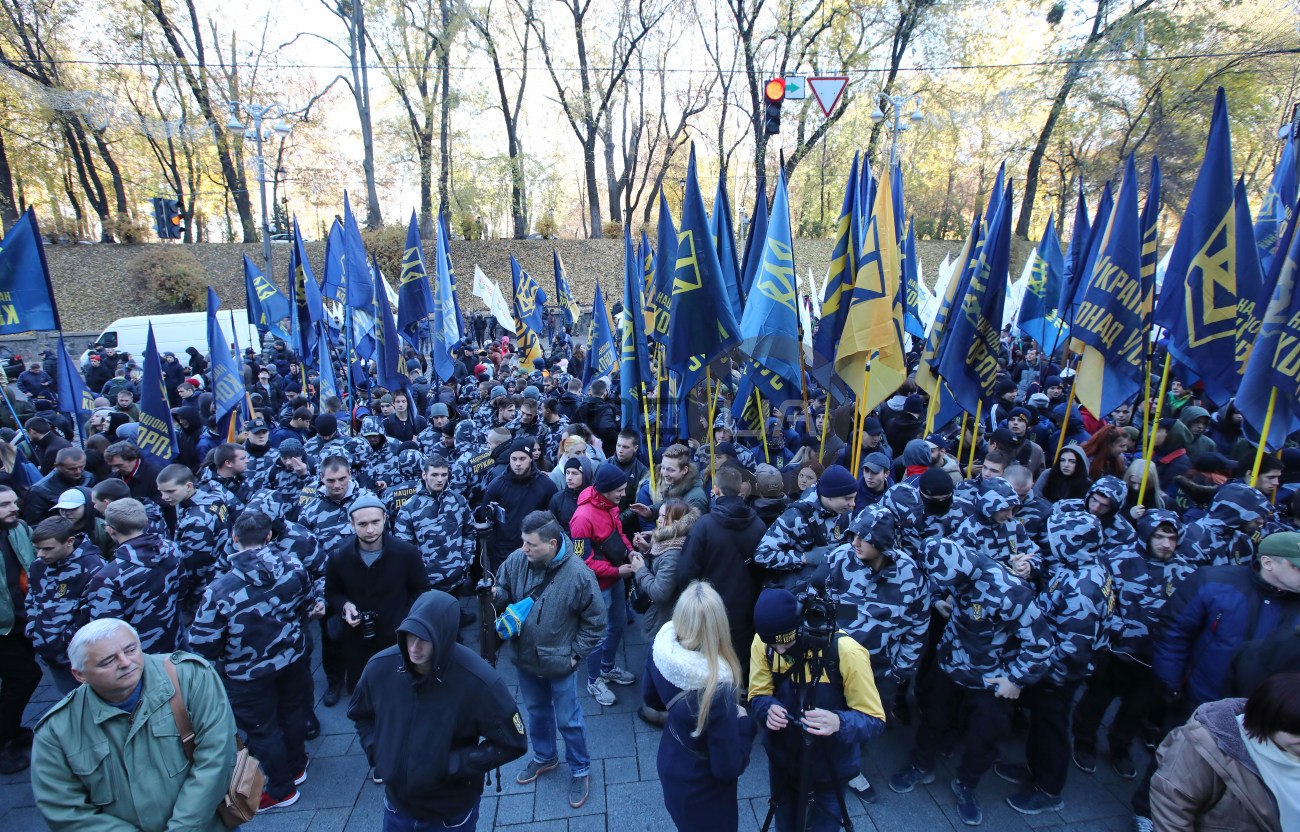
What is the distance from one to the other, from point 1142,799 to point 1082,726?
0.58 m

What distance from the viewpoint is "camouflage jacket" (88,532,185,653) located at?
3.84m

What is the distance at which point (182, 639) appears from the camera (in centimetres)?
551

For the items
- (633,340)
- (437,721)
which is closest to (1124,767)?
(437,721)

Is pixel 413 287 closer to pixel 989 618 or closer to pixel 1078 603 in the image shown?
pixel 989 618

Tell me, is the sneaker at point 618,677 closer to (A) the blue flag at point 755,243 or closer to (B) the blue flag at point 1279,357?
(A) the blue flag at point 755,243

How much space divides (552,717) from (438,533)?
169 cm

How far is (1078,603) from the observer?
3592mm

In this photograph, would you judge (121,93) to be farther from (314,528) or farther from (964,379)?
(964,379)

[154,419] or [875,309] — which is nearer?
[875,309]

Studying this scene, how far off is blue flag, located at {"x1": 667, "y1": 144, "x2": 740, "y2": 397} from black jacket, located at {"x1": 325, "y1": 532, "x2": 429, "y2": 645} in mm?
2753

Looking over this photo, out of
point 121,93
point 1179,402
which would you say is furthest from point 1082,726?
point 121,93

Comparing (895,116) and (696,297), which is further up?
(895,116)

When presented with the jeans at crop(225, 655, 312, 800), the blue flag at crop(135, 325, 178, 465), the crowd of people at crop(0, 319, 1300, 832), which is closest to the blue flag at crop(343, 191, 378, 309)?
the blue flag at crop(135, 325, 178, 465)

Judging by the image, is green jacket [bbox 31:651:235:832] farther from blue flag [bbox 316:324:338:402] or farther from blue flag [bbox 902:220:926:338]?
blue flag [bbox 902:220:926:338]
